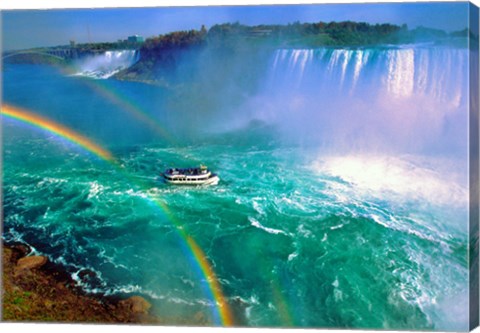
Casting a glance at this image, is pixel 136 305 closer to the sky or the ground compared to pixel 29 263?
closer to the ground

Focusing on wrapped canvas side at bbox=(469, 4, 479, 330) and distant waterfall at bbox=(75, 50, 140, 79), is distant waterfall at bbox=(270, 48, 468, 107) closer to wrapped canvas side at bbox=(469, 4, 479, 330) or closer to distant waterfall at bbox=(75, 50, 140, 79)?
wrapped canvas side at bbox=(469, 4, 479, 330)

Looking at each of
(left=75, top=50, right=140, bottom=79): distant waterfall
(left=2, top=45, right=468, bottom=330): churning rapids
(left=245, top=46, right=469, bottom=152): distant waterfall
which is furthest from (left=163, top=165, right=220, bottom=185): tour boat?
(left=75, top=50, right=140, bottom=79): distant waterfall

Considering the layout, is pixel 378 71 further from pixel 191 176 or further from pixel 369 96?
pixel 191 176

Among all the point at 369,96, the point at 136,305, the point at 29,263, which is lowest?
the point at 136,305

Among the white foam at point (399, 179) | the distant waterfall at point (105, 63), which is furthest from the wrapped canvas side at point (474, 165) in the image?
the distant waterfall at point (105, 63)

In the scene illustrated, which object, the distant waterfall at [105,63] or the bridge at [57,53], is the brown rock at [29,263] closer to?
the bridge at [57,53]

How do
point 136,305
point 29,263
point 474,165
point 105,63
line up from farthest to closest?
point 105,63
point 29,263
point 136,305
point 474,165

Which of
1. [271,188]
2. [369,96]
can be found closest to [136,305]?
[271,188]
